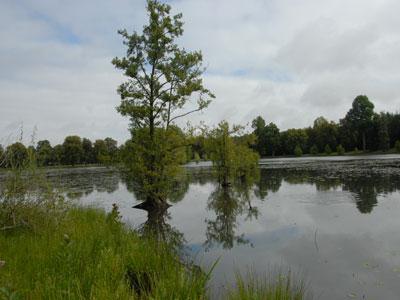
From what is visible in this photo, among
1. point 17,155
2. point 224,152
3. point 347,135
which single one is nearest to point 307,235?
point 17,155

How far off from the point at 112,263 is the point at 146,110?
15.3 metres

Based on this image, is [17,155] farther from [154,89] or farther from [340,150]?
[340,150]

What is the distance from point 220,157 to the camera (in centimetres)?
3491

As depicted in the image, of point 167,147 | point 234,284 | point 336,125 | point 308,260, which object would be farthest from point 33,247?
point 336,125

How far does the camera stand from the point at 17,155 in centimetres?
1050

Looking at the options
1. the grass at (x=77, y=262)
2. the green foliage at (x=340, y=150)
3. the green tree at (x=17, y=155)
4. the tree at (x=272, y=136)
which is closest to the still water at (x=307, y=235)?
the grass at (x=77, y=262)

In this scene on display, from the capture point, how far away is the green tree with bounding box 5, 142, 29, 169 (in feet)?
32.2

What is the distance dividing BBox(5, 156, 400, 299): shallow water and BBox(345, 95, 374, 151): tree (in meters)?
78.1

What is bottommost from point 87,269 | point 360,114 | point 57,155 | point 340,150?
point 87,269

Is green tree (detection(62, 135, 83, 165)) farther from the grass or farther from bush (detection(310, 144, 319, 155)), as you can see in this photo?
the grass

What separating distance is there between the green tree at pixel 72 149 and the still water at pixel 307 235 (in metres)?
93.1

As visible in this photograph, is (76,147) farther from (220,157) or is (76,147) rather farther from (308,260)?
(308,260)

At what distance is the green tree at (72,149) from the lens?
109 meters

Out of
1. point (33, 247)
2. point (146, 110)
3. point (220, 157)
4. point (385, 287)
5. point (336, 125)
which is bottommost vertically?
point (385, 287)
